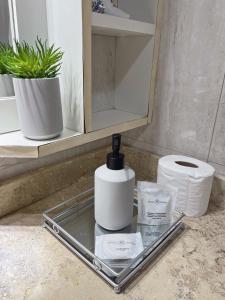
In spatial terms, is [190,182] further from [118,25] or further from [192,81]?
[118,25]

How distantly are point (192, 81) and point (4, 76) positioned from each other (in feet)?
1.61

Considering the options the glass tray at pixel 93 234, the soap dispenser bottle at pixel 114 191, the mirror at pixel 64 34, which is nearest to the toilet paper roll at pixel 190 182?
the glass tray at pixel 93 234

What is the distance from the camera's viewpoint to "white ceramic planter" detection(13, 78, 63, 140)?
46cm

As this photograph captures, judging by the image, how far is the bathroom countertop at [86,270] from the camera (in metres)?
0.41

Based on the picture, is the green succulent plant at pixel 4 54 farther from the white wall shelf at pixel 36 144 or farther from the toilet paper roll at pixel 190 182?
the toilet paper roll at pixel 190 182

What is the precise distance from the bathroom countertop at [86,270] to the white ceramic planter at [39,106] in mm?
233

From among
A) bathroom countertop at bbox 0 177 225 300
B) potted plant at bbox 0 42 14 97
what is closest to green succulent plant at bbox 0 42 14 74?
potted plant at bbox 0 42 14 97

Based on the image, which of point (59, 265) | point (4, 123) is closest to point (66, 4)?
point (4, 123)

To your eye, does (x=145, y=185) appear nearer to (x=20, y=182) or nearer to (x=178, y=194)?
(x=178, y=194)

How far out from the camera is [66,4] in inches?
19.9

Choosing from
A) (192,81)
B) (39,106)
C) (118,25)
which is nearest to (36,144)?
(39,106)

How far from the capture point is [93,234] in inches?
21.6

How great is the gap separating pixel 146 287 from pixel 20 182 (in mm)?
391

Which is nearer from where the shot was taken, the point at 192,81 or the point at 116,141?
→ the point at 116,141
